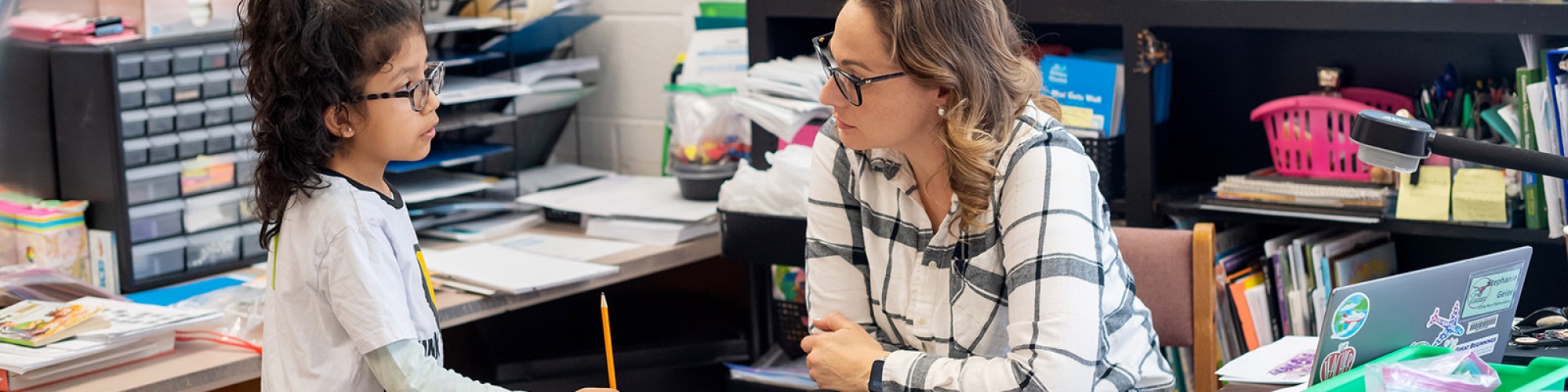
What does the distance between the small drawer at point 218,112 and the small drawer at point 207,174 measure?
54 mm

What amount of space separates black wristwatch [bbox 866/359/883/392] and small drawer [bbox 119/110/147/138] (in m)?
1.25

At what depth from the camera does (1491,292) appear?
1301 mm

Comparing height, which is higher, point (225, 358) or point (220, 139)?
point (220, 139)

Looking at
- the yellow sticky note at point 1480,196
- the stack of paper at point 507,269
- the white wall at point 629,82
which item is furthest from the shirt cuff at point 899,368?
the white wall at point 629,82

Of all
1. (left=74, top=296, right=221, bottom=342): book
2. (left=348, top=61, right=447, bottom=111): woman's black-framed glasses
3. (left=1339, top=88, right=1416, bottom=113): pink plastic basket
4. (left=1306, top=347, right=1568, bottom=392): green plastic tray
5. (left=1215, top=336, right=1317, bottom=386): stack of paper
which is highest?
(left=348, top=61, right=447, bottom=111): woman's black-framed glasses

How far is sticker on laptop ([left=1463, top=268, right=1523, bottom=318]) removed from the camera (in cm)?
128

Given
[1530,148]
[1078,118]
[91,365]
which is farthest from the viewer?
[1078,118]

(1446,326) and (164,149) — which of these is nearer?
(1446,326)

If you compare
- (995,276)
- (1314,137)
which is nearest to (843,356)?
(995,276)

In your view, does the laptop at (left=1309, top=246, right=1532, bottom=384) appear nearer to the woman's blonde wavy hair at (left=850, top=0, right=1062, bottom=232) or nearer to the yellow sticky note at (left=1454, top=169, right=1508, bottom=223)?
the woman's blonde wavy hair at (left=850, top=0, right=1062, bottom=232)

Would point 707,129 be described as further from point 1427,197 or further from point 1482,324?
point 1482,324

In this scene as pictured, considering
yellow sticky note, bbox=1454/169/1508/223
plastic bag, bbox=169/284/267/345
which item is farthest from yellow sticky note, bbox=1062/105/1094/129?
plastic bag, bbox=169/284/267/345

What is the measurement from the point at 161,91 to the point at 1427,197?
1847 mm

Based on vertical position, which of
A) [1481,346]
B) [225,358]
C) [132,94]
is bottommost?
[225,358]
